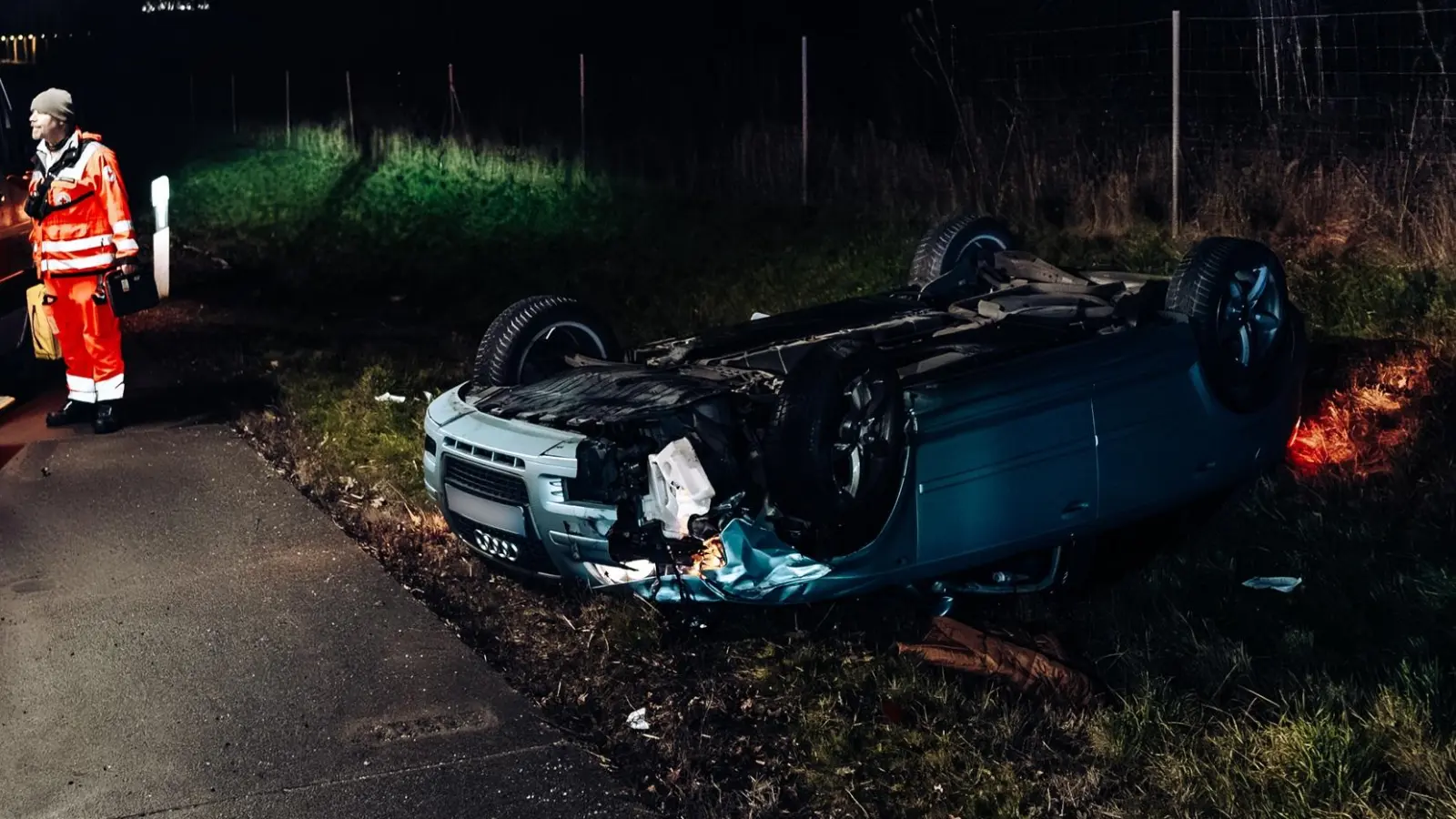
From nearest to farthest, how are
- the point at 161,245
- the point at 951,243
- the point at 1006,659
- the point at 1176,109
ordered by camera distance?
the point at 1006,659
the point at 951,243
the point at 1176,109
the point at 161,245

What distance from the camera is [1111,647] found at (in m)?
5.15

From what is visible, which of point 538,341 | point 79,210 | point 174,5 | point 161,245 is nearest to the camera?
point 538,341

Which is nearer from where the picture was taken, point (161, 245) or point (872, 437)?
point (872, 437)

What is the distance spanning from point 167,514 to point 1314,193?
22.2 ft

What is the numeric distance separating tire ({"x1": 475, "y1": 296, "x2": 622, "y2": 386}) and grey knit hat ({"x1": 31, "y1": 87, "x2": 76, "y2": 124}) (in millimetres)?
3926

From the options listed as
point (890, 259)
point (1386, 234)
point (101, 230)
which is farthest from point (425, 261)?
point (1386, 234)

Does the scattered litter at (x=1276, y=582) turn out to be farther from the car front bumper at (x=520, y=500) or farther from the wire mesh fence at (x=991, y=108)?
the wire mesh fence at (x=991, y=108)

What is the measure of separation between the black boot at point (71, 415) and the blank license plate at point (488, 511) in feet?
14.2

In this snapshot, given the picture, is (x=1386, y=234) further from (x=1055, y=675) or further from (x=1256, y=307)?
(x=1055, y=675)

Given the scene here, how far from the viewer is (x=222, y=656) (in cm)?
539

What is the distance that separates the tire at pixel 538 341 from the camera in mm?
5992

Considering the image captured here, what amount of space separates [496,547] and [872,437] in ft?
4.39

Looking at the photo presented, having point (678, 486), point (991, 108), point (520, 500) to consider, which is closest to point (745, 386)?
point (678, 486)

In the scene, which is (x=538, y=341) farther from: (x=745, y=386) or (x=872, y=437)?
(x=872, y=437)
